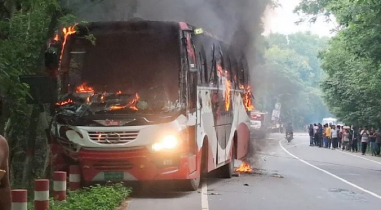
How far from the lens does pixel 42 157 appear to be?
20656 millimetres

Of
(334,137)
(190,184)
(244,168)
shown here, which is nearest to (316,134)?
(334,137)

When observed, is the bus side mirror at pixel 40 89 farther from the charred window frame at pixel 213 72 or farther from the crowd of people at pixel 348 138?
the crowd of people at pixel 348 138

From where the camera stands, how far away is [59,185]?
34.0ft

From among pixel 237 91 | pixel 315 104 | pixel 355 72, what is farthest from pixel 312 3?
pixel 315 104

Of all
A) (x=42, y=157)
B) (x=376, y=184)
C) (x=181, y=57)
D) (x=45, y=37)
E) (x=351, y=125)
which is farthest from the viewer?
(x=351, y=125)

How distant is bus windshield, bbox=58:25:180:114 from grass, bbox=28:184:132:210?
4.61 ft

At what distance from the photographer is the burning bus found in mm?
12289

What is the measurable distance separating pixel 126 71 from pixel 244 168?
7.98 metres

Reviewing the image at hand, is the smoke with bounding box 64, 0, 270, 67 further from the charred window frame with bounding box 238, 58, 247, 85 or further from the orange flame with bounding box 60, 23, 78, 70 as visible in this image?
the orange flame with bounding box 60, 23, 78, 70

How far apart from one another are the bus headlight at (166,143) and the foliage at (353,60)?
46.0ft

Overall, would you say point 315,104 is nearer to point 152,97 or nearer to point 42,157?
point 42,157

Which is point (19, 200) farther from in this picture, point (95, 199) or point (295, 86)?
point (295, 86)

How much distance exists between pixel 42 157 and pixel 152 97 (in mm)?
9140

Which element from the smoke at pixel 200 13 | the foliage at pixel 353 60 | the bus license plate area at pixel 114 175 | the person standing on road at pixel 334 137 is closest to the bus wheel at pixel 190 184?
the bus license plate area at pixel 114 175
